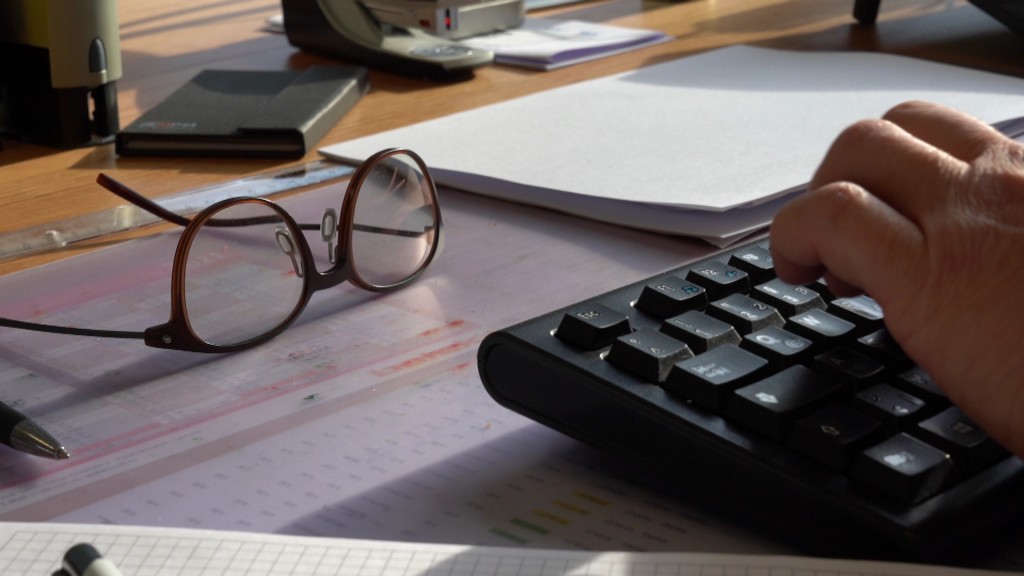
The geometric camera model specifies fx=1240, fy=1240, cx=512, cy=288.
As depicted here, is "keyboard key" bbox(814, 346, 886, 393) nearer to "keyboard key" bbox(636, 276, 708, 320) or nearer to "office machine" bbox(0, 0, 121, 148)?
"keyboard key" bbox(636, 276, 708, 320)

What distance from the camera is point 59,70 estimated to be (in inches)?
35.2

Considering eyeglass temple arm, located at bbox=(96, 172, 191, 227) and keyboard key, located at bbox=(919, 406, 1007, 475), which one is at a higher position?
keyboard key, located at bbox=(919, 406, 1007, 475)

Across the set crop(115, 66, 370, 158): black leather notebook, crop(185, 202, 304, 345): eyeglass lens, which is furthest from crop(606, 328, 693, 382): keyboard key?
crop(115, 66, 370, 158): black leather notebook

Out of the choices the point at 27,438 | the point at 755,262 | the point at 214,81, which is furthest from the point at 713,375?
the point at 214,81

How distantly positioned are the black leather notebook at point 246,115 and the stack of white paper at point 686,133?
0.14 ft

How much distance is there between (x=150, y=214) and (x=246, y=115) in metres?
0.16

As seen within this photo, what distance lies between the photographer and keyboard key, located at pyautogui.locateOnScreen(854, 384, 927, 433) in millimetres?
434

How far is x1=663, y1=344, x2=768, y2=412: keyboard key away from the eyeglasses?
24 centimetres

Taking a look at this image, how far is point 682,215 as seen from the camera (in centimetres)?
74

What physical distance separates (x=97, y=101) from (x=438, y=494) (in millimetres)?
589

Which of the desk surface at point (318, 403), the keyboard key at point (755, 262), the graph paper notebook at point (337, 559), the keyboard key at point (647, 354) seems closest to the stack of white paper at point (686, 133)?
the desk surface at point (318, 403)

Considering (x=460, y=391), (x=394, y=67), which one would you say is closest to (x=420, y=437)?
(x=460, y=391)

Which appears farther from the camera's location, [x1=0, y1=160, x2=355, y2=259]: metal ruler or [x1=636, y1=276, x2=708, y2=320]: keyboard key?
[x1=0, y1=160, x2=355, y2=259]: metal ruler

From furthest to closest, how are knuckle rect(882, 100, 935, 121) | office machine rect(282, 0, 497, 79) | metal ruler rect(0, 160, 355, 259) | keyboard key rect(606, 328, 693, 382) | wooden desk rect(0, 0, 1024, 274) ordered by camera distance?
1. office machine rect(282, 0, 497, 79)
2. wooden desk rect(0, 0, 1024, 274)
3. metal ruler rect(0, 160, 355, 259)
4. knuckle rect(882, 100, 935, 121)
5. keyboard key rect(606, 328, 693, 382)
